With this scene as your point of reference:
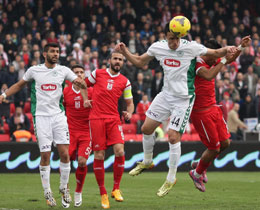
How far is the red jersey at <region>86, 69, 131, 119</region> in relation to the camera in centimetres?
1270

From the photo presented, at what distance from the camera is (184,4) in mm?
30062

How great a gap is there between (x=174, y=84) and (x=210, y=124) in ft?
4.88

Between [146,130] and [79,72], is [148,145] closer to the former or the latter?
[146,130]

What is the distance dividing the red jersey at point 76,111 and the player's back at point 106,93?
98 cm

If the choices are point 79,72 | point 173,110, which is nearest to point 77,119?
point 79,72

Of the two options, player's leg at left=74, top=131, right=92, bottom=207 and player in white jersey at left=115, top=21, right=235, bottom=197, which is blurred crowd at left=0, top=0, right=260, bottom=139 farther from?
player in white jersey at left=115, top=21, right=235, bottom=197

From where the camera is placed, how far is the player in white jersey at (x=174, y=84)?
464 inches

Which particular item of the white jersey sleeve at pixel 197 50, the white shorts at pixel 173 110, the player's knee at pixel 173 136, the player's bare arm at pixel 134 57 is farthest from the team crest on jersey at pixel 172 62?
the player's knee at pixel 173 136

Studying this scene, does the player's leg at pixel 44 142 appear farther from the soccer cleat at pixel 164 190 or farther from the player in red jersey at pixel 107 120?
the soccer cleat at pixel 164 190

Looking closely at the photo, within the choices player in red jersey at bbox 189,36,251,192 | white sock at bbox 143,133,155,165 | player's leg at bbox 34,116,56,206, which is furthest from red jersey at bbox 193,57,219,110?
player's leg at bbox 34,116,56,206

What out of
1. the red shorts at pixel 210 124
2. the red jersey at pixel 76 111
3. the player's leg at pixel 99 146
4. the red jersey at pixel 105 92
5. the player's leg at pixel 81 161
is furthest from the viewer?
the red jersey at pixel 76 111

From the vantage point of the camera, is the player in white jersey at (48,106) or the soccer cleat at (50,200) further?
the player in white jersey at (48,106)

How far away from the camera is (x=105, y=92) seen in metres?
12.8

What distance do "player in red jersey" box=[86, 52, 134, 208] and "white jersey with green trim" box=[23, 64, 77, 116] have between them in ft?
2.52
